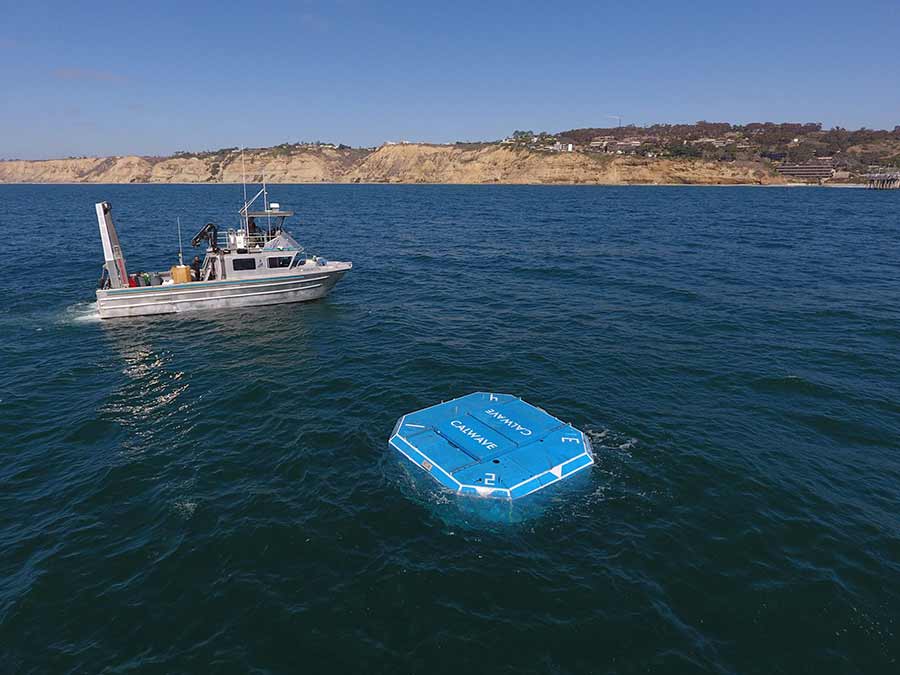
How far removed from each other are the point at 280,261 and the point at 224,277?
418cm

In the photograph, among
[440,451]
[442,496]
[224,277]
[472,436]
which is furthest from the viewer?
[224,277]

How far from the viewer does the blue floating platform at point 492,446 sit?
1545 cm

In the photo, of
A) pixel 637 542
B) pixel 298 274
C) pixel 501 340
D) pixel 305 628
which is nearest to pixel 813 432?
pixel 637 542

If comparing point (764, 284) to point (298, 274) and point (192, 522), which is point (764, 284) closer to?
→ point (298, 274)

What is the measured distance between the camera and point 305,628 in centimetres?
1141

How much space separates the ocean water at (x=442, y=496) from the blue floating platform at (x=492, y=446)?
2.27 feet

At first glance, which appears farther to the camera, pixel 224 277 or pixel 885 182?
pixel 885 182

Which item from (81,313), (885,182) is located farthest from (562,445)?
(885,182)

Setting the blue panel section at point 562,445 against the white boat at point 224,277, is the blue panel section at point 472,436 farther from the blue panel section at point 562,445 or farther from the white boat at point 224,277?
the white boat at point 224,277

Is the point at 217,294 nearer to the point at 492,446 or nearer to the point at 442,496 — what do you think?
the point at 492,446

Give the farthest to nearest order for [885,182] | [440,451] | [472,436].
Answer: [885,182], [472,436], [440,451]

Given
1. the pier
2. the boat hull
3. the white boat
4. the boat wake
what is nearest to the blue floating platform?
the boat hull

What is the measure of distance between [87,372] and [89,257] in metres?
38.1

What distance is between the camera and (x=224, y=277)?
1403 inches
